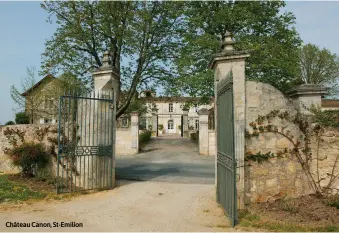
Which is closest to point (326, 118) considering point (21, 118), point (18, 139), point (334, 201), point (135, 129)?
point (334, 201)

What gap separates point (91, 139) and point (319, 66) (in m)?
26.2

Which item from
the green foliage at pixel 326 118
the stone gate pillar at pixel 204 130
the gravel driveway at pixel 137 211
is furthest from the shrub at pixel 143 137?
the green foliage at pixel 326 118

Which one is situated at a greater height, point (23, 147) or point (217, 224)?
point (23, 147)

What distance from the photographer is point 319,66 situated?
26250 mm

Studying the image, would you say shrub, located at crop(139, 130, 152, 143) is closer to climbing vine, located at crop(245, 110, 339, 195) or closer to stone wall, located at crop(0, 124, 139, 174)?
stone wall, located at crop(0, 124, 139, 174)

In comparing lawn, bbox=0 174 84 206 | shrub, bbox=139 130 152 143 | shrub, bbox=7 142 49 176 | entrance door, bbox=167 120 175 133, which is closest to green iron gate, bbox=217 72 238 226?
lawn, bbox=0 174 84 206

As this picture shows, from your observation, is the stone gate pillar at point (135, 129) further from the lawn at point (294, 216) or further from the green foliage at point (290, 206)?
the green foliage at point (290, 206)

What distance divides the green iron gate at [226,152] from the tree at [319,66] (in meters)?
23.9

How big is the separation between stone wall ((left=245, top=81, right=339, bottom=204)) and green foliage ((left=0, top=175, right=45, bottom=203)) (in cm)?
495

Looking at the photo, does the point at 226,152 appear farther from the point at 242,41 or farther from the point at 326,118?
the point at 242,41

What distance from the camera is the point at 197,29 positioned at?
17406 mm

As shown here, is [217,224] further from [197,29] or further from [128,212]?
[197,29]

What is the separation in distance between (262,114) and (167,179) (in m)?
4.33

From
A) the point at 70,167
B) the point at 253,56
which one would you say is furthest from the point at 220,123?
the point at 253,56
